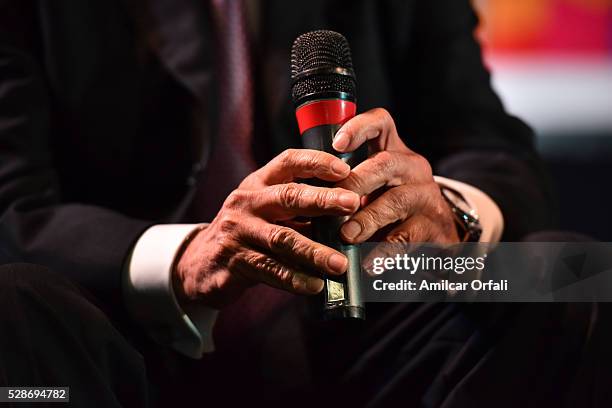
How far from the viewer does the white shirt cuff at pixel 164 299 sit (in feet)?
1.75

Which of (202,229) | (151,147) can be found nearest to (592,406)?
(202,229)

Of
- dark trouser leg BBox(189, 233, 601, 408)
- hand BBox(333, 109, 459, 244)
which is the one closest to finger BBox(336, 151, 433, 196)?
hand BBox(333, 109, 459, 244)

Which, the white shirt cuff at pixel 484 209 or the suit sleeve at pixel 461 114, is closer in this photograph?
the white shirt cuff at pixel 484 209

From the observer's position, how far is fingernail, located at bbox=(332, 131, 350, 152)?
41 cm

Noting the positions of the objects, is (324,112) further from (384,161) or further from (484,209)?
(484,209)

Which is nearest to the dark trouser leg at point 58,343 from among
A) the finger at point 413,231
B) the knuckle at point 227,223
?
the knuckle at point 227,223

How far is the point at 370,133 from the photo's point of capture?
0.43 meters

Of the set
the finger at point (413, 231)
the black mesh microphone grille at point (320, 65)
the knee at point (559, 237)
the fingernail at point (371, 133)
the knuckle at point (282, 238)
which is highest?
the black mesh microphone grille at point (320, 65)

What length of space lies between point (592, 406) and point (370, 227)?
21cm

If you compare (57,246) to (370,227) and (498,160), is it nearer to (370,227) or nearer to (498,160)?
(370,227)

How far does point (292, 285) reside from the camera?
437mm

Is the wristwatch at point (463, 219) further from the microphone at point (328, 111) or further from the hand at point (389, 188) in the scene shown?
the microphone at point (328, 111)

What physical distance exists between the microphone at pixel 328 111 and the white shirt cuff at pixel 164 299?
15 cm

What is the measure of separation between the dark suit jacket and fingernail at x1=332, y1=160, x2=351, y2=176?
A: 0.15 m
